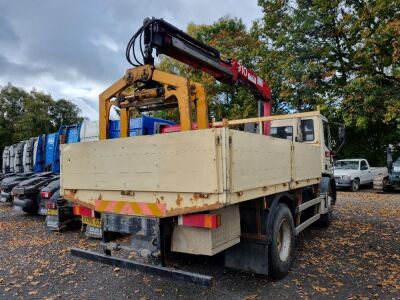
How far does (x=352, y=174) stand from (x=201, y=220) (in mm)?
15639

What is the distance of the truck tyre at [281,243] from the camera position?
4.55m

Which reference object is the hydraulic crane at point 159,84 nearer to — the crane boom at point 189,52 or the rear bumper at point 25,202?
the crane boom at point 189,52

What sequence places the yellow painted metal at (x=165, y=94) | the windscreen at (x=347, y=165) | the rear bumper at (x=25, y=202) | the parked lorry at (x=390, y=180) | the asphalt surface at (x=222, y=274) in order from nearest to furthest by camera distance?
the asphalt surface at (x=222, y=274), the yellow painted metal at (x=165, y=94), the rear bumper at (x=25, y=202), the parked lorry at (x=390, y=180), the windscreen at (x=347, y=165)

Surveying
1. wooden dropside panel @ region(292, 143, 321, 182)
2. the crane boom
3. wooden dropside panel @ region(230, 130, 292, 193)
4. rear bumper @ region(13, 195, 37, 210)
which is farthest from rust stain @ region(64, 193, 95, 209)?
rear bumper @ region(13, 195, 37, 210)

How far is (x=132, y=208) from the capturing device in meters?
4.09

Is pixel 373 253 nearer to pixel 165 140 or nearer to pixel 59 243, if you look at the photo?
pixel 165 140

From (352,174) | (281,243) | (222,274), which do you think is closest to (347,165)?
(352,174)

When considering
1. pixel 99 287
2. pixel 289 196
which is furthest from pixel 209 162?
pixel 99 287

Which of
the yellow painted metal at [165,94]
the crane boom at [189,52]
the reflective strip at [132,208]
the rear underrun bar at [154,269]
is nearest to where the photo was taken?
the rear underrun bar at [154,269]

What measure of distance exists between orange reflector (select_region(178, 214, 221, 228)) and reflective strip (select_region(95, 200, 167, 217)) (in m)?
0.25

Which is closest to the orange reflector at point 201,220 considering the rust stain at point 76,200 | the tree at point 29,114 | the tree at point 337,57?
the rust stain at point 76,200

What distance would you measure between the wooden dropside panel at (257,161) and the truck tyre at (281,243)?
0.49 meters

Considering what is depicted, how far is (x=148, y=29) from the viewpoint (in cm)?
559

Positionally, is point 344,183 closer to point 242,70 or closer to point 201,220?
point 242,70
